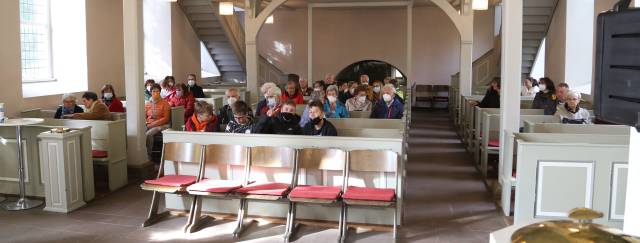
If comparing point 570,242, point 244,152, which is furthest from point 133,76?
point 570,242

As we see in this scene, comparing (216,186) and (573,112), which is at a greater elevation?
(573,112)

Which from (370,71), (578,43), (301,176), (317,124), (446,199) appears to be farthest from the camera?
(370,71)

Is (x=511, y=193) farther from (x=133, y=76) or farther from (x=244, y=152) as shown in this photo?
(x=133, y=76)

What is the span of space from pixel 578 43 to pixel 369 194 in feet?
35.6

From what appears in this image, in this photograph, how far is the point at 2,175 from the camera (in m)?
7.20

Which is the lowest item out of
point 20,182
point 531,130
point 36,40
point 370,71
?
point 20,182

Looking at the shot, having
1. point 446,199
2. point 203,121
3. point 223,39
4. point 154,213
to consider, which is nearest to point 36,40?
point 203,121

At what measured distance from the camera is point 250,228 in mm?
5871

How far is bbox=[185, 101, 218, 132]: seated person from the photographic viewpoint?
6.98 metres

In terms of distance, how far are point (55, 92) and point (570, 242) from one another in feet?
35.7

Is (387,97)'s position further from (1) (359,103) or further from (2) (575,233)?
(2) (575,233)

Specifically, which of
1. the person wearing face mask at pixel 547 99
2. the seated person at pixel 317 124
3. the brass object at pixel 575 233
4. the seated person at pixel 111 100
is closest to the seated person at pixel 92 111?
the seated person at pixel 111 100

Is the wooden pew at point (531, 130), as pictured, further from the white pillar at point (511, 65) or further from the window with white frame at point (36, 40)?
the window with white frame at point (36, 40)

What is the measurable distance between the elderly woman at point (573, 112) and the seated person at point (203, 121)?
4.74 metres
